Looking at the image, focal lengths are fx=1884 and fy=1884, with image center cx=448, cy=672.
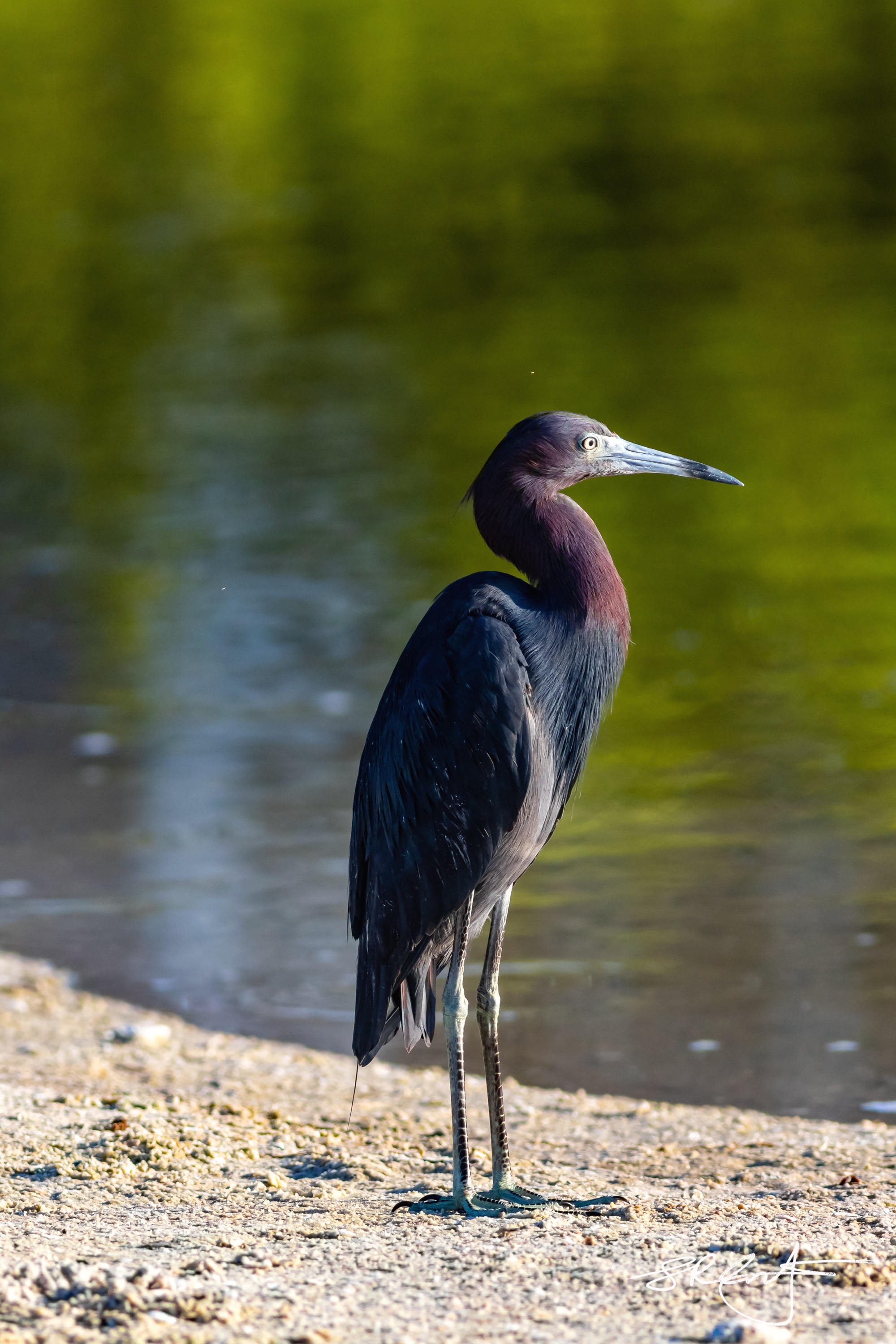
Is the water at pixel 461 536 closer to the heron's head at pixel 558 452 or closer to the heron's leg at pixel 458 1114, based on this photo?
the heron's leg at pixel 458 1114

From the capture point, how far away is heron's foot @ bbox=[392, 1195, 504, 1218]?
4840 millimetres

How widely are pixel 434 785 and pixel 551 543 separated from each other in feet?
2.46

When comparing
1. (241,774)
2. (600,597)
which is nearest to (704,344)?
(241,774)

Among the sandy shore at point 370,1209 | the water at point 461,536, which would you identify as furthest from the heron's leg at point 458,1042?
the water at point 461,536

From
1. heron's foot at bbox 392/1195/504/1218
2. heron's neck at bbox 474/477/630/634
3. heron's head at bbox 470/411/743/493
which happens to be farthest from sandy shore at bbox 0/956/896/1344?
heron's head at bbox 470/411/743/493

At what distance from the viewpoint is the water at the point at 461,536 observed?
7668 millimetres

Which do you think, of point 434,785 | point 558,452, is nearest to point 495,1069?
point 434,785

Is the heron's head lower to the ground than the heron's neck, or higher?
higher

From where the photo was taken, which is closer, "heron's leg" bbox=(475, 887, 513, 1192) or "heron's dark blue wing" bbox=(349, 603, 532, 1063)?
"heron's dark blue wing" bbox=(349, 603, 532, 1063)

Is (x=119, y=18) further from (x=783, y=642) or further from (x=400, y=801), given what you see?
(x=400, y=801)

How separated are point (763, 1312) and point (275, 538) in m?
10.9

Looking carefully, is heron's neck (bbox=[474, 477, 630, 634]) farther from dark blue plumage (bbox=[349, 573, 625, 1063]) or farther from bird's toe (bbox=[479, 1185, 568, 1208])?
bird's toe (bbox=[479, 1185, 568, 1208])

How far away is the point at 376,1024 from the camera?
17.0ft

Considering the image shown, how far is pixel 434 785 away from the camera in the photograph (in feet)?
16.4
